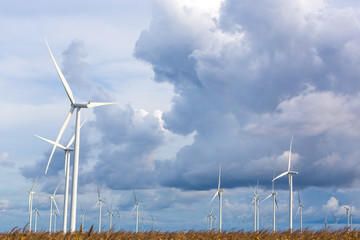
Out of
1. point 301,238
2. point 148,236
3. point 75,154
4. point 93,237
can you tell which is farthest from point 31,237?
point 75,154

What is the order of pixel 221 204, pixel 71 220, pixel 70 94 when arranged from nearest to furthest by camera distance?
pixel 71 220, pixel 70 94, pixel 221 204

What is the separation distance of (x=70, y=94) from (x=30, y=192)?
6690 centimetres

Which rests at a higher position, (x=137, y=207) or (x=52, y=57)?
(x=52, y=57)

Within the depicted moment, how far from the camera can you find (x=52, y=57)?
5259cm

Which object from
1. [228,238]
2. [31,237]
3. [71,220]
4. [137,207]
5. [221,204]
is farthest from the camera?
[137,207]

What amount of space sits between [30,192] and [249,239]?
9070 cm

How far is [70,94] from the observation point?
172 feet

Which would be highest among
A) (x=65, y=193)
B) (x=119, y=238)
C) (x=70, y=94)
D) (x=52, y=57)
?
(x=52, y=57)

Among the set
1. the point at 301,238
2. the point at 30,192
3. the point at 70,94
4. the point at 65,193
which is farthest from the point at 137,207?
the point at 301,238

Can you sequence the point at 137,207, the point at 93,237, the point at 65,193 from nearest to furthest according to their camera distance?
1. the point at 93,237
2. the point at 65,193
3. the point at 137,207

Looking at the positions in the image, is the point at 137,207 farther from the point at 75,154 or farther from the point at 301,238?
the point at 301,238

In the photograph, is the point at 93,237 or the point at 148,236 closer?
the point at 93,237

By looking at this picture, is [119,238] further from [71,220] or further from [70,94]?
[70,94]

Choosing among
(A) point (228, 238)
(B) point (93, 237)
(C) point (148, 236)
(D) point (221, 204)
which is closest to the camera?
(B) point (93, 237)
